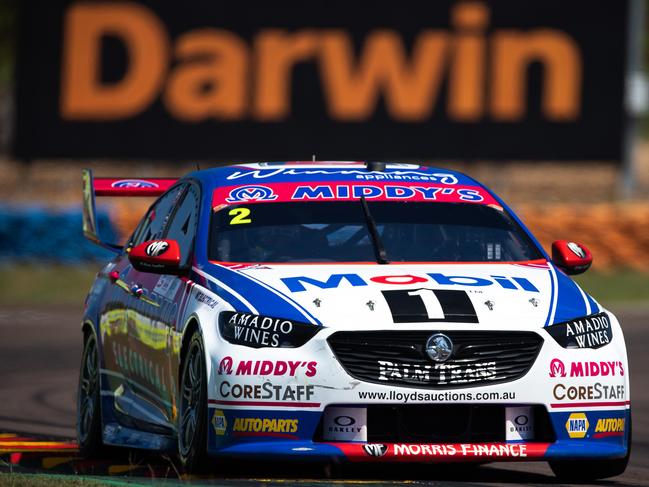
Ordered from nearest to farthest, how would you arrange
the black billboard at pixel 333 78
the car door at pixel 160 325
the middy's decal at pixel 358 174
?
1. the car door at pixel 160 325
2. the middy's decal at pixel 358 174
3. the black billboard at pixel 333 78

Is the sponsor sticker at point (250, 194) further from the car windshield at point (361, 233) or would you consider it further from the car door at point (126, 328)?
the car door at point (126, 328)

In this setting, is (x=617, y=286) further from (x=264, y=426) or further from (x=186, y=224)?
(x=264, y=426)

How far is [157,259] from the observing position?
855 cm

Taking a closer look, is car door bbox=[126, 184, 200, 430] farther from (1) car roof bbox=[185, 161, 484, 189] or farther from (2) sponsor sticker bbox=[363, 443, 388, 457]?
(2) sponsor sticker bbox=[363, 443, 388, 457]

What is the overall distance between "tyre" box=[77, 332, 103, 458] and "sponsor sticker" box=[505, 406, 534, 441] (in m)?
2.68

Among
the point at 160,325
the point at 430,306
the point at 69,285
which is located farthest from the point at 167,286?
the point at 69,285

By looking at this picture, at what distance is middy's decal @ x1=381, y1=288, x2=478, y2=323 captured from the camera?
7707 mm

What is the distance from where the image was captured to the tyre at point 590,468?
321 inches

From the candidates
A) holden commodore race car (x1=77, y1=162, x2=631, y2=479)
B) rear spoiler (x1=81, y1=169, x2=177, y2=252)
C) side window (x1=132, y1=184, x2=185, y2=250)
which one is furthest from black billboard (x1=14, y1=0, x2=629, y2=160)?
holden commodore race car (x1=77, y1=162, x2=631, y2=479)

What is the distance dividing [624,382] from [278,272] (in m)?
1.56

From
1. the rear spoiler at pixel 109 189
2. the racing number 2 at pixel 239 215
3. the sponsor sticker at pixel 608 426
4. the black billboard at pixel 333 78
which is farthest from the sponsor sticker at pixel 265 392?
the black billboard at pixel 333 78

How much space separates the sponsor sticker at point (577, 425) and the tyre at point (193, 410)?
152cm

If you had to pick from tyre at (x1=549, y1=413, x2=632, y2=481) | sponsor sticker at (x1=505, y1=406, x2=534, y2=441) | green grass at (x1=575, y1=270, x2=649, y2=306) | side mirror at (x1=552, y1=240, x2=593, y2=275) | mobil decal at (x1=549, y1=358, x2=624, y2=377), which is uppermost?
side mirror at (x1=552, y1=240, x2=593, y2=275)

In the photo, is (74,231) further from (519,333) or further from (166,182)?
(519,333)
